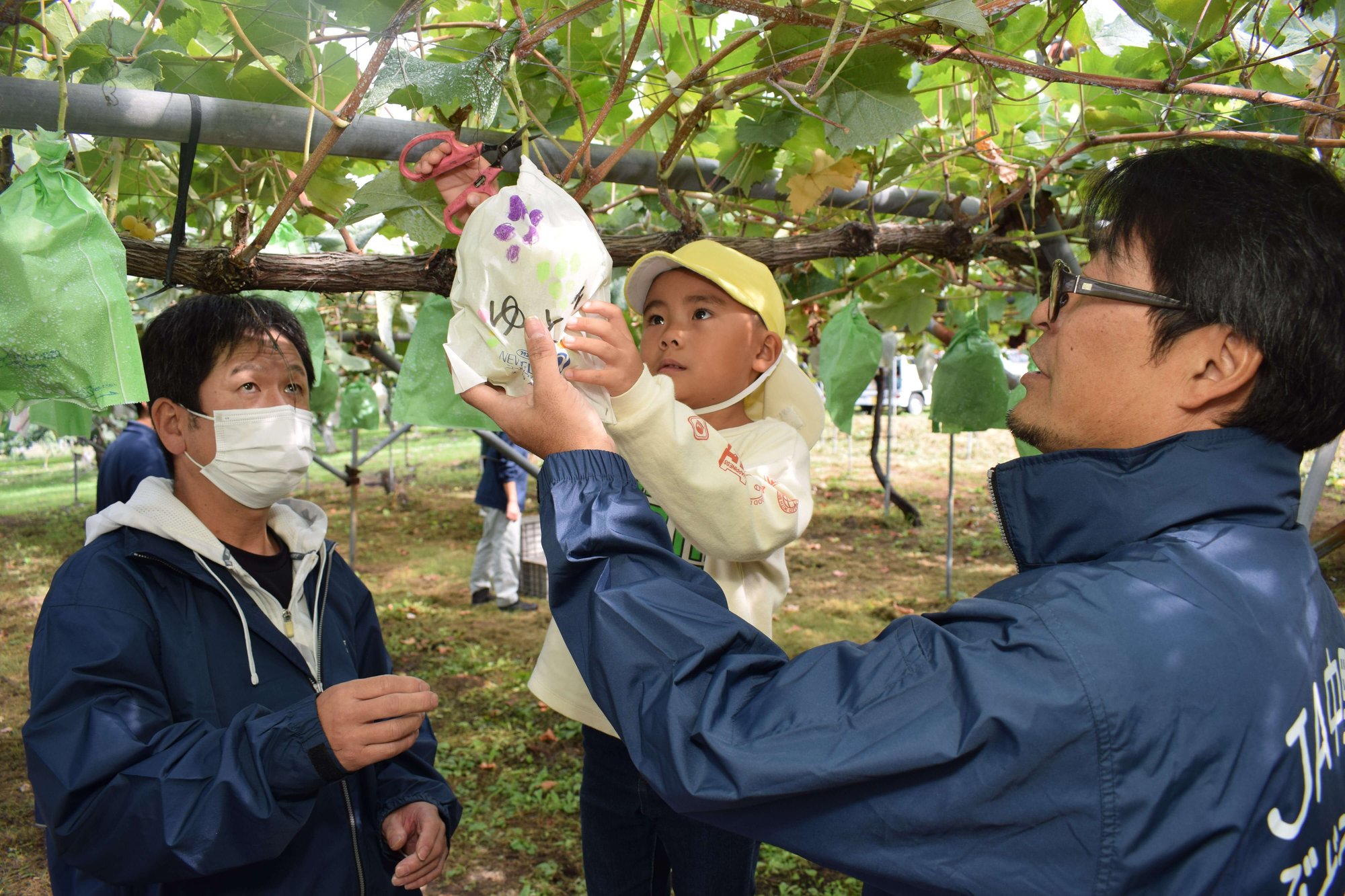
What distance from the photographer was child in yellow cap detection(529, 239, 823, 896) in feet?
4.61

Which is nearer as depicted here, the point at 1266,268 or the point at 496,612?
the point at 1266,268

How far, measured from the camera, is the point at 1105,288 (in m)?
1.05

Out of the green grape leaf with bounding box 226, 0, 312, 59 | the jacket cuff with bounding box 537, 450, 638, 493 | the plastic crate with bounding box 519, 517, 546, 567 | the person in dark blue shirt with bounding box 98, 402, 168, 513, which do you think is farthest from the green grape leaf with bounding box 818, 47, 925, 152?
the plastic crate with bounding box 519, 517, 546, 567

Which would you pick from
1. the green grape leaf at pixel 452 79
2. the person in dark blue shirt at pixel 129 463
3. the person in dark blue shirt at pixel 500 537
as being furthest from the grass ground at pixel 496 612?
the green grape leaf at pixel 452 79

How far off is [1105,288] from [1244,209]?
15cm

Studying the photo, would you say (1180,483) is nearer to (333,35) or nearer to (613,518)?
(613,518)

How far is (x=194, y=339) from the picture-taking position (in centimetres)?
162

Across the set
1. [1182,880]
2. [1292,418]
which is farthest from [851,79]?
[1182,880]

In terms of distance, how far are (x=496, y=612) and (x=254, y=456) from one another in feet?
18.1

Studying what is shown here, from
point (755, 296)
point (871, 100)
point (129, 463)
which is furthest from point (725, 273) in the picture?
point (129, 463)

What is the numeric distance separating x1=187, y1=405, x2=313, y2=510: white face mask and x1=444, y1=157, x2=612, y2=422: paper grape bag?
22.9 inches

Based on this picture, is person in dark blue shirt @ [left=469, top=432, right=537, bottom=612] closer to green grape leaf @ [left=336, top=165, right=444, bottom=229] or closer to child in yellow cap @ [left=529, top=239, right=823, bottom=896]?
child in yellow cap @ [left=529, top=239, right=823, bottom=896]

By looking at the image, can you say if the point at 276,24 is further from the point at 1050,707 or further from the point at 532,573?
the point at 532,573

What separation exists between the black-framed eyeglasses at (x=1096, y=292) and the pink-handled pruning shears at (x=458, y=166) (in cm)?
77
